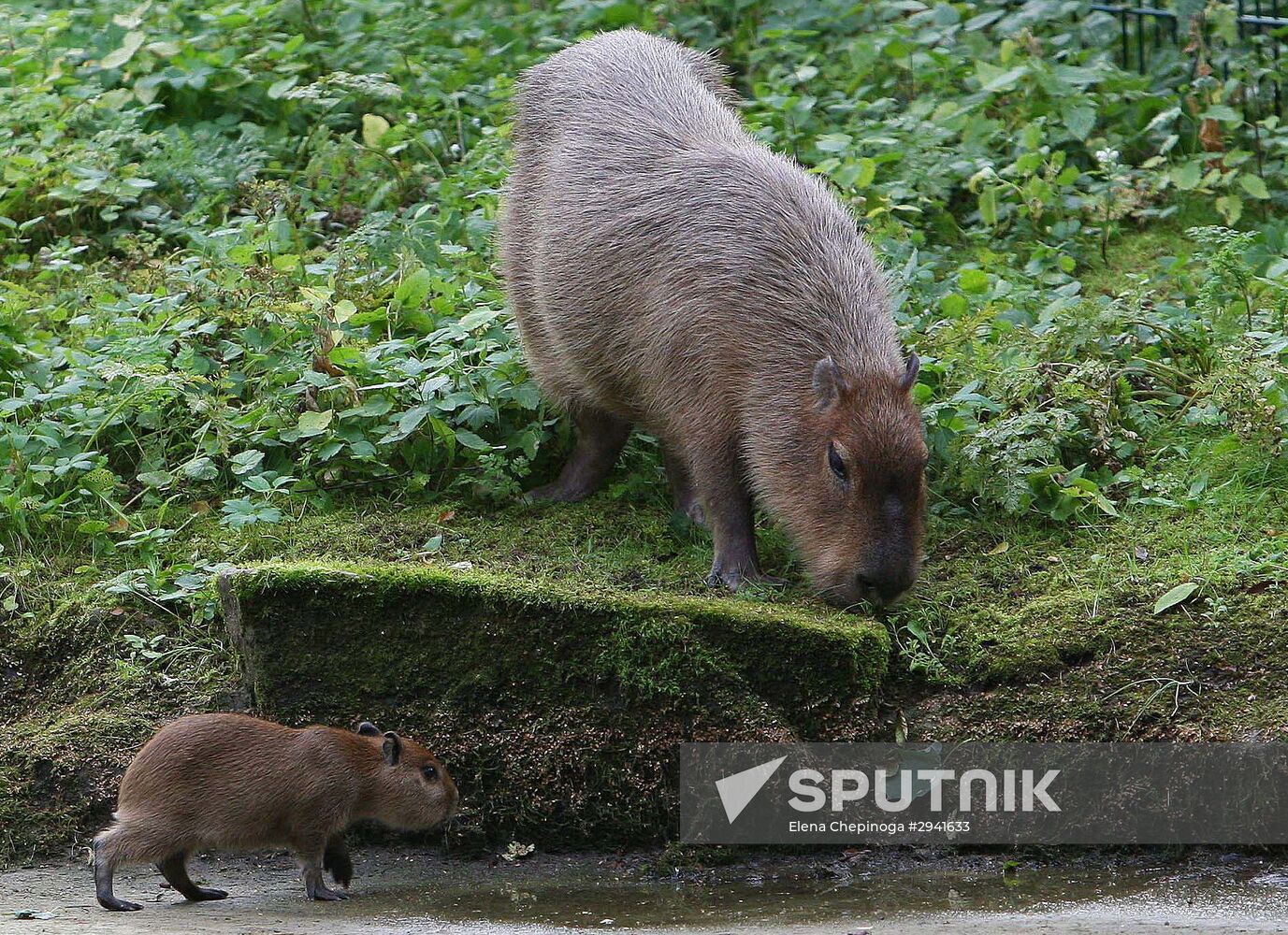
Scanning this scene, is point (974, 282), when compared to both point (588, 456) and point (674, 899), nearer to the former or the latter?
point (588, 456)

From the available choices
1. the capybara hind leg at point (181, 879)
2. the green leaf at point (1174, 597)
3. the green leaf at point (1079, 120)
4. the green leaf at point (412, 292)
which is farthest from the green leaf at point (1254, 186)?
the capybara hind leg at point (181, 879)

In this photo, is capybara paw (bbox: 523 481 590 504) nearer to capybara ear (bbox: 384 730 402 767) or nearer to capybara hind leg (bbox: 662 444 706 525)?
capybara hind leg (bbox: 662 444 706 525)

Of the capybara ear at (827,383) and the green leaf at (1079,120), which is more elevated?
the capybara ear at (827,383)

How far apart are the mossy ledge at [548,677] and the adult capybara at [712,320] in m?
0.43

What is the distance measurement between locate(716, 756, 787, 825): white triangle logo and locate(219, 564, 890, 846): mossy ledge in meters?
0.09

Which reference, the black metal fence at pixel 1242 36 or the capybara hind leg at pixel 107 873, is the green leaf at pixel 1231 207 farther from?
the capybara hind leg at pixel 107 873

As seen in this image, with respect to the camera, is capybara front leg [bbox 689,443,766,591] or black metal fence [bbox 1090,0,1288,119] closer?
capybara front leg [bbox 689,443,766,591]

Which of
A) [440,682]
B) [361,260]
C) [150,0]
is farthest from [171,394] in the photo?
[150,0]

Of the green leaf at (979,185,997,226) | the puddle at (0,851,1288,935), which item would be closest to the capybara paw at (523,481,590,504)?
the puddle at (0,851,1288,935)

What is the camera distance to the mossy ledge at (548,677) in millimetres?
4590

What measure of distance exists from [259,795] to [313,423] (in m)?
1.91

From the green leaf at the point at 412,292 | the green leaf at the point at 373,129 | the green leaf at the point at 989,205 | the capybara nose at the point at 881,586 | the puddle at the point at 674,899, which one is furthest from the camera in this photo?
the green leaf at the point at 373,129

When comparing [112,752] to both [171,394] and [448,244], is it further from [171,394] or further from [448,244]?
[448,244]

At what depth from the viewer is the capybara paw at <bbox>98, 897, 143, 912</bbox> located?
13.5 feet
